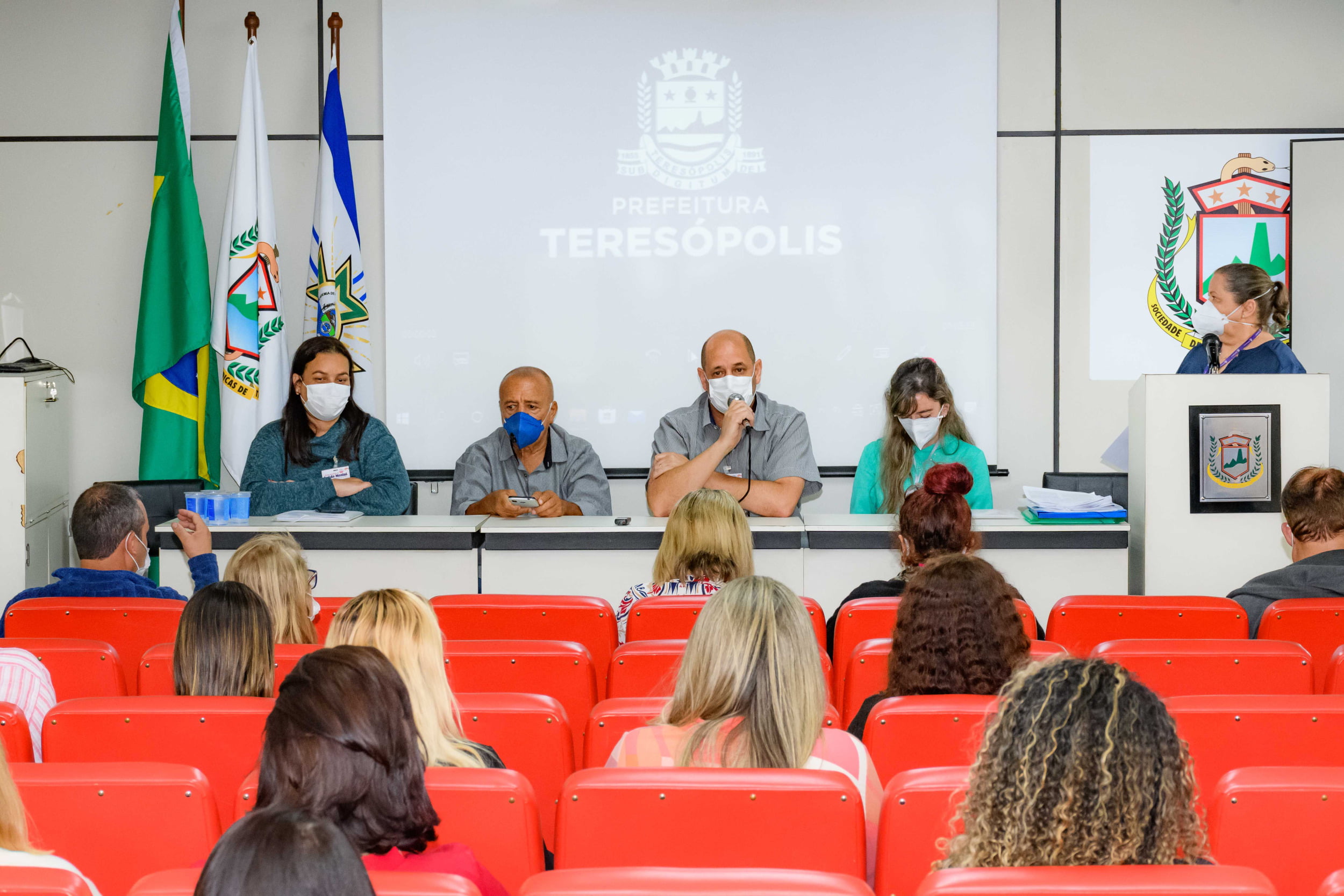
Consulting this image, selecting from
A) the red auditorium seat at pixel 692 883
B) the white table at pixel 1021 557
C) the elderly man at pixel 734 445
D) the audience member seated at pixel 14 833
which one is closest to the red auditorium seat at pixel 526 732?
the audience member seated at pixel 14 833

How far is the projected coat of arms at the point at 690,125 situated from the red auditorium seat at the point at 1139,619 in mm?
3449

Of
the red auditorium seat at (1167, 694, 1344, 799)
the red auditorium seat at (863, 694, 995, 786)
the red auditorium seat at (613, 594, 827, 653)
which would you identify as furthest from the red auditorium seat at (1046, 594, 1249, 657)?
the red auditorium seat at (863, 694, 995, 786)

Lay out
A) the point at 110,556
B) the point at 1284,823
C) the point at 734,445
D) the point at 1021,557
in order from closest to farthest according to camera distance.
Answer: the point at 1284,823, the point at 110,556, the point at 1021,557, the point at 734,445

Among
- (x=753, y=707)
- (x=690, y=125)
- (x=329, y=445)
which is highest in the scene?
(x=690, y=125)

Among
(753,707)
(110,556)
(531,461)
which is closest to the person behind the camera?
(753,707)

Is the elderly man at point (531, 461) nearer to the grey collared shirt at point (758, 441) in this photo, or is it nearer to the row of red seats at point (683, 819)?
the grey collared shirt at point (758, 441)

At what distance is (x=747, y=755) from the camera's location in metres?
1.88

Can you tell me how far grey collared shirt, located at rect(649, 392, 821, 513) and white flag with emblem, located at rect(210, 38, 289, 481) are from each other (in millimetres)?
2046

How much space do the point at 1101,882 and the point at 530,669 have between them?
5.04ft

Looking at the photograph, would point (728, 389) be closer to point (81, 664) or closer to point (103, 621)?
point (103, 621)

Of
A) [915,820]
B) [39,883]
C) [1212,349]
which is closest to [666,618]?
[915,820]

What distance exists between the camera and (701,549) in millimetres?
3135

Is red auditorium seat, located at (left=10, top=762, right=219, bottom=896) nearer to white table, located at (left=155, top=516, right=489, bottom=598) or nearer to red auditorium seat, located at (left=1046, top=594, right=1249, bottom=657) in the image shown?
red auditorium seat, located at (left=1046, top=594, right=1249, bottom=657)

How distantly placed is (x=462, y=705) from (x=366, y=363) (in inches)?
155
